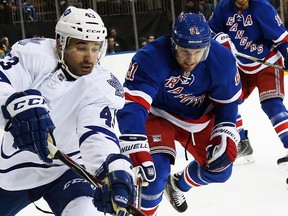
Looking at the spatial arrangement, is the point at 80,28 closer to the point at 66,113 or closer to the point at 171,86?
the point at 66,113

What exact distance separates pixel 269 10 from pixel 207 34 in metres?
1.27

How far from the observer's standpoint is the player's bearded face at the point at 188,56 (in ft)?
9.77

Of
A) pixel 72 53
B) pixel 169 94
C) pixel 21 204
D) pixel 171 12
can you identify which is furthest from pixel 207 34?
pixel 171 12

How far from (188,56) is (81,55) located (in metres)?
0.85

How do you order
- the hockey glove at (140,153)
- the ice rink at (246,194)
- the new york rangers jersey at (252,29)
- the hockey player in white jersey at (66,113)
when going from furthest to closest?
the new york rangers jersey at (252,29) → the ice rink at (246,194) → the hockey glove at (140,153) → the hockey player in white jersey at (66,113)

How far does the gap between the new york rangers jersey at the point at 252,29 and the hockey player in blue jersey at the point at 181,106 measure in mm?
1023

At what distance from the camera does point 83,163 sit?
2.25 m

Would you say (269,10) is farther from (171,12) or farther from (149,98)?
(171,12)

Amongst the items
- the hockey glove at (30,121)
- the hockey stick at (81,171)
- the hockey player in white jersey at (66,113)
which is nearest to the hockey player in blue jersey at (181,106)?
the hockey player in white jersey at (66,113)

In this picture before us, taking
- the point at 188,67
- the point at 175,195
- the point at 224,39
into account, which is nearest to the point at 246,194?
the point at 175,195

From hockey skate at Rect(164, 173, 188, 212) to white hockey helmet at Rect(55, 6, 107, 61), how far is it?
134 cm

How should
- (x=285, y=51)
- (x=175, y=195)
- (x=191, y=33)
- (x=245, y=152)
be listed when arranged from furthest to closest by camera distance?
(x=245, y=152), (x=285, y=51), (x=175, y=195), (x=191, y=33)

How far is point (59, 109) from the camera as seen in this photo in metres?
2.21

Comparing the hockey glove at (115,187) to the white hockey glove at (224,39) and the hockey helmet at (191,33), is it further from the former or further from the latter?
the white hockey glove at (224,39)
